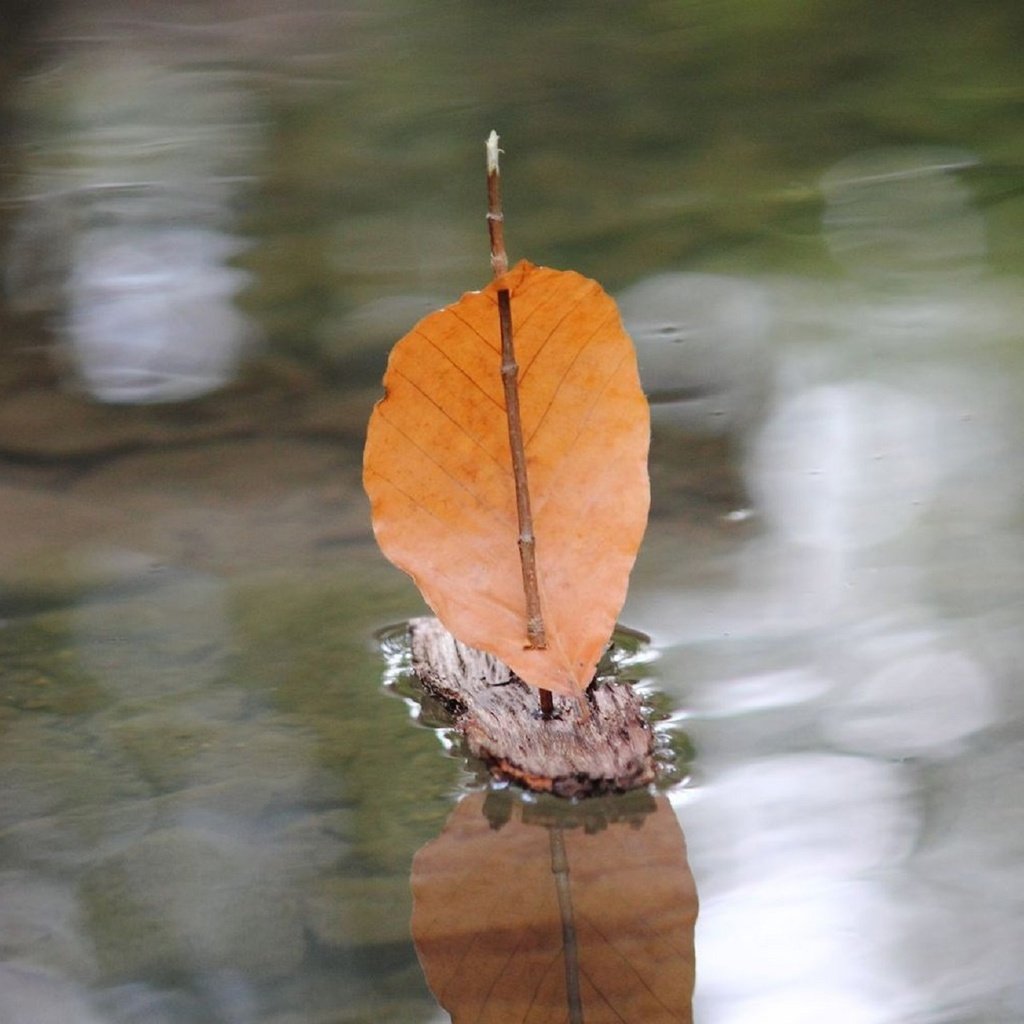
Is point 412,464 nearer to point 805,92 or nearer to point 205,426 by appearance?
point 205,426

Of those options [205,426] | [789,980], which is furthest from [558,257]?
[789,980]

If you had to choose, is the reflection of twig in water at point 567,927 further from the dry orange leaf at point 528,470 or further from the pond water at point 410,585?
the dry orange leaf at point 528,470

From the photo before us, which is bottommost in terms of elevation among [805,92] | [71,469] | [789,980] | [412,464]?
[789,980]

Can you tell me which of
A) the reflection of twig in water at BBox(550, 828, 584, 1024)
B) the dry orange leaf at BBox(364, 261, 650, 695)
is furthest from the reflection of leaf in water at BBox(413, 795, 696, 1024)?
the dry orange leaf at BBox(364, 261, 650, 695)

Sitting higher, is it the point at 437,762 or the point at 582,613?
the point at 582,613

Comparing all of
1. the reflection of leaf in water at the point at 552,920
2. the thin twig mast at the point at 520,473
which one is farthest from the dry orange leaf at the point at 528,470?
the reflection of leaf in water at the point at 552,920

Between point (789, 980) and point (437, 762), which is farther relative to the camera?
point (437, 762)

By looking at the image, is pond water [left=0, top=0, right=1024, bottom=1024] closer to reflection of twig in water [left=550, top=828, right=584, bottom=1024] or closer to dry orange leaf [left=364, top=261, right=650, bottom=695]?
reflection of twig in water [left=550, top=828, right=584, bottom=1024]
